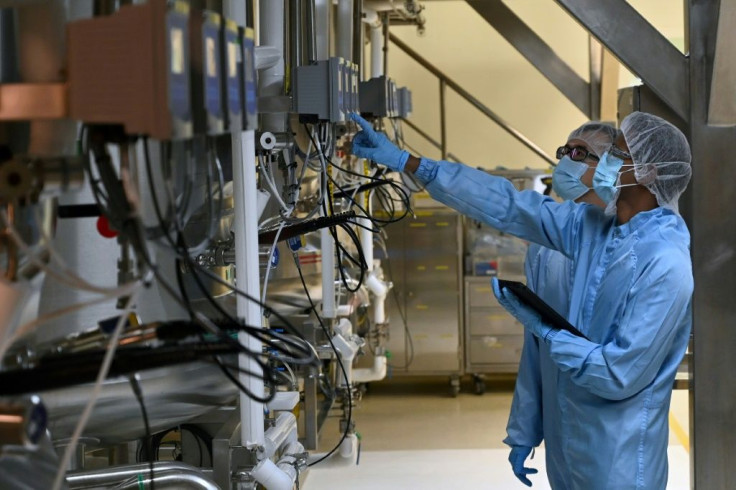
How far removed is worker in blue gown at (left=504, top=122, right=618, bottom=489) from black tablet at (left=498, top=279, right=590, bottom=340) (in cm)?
19

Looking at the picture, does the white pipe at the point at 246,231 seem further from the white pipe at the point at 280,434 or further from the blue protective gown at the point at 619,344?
the blue protective gown at the point at 619,344

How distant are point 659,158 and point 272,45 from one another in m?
0.90

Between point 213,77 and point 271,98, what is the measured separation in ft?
3.41

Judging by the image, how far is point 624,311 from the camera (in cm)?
213

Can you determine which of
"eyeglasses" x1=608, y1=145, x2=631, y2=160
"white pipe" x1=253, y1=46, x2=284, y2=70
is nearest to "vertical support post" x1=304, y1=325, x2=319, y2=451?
"eyeglasses" x1=608, y1=145, x2=631, y2=160

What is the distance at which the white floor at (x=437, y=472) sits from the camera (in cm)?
365

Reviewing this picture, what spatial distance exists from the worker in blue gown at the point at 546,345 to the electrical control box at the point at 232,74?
141 centimetres

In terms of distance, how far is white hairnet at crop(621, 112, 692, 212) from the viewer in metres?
2.24

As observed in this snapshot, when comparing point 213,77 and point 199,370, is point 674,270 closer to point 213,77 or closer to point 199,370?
point 199,370

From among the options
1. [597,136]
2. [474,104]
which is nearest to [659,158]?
[597,136]

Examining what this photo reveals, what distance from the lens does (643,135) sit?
2.25m

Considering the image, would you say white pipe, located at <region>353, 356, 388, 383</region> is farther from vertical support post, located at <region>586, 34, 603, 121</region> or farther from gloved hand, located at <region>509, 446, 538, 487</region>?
gloved hand, located at <region>509, 446, 538, 487</region>

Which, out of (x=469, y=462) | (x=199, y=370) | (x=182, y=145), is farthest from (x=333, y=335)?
(x=182, y=145)

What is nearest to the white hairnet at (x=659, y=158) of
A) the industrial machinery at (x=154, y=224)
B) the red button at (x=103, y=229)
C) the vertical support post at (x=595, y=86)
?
the industrial machinery at (x=154, y=224)
